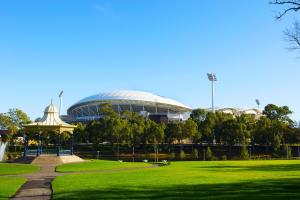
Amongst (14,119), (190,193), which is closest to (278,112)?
(14,119)

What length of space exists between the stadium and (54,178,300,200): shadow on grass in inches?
5260

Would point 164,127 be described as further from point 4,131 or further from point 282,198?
point 282,198

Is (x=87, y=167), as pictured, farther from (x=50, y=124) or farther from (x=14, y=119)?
(x=14, y=119)

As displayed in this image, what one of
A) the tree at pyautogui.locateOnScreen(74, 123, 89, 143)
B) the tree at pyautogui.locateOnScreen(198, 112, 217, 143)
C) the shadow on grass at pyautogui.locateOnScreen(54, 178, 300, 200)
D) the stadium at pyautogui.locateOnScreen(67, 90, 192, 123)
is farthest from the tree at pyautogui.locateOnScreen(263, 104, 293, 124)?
the shadow on grass at pyautogui.locateOnScreen(54, 178, 300, 200)

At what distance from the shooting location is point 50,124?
50.9m

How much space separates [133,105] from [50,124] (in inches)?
4513

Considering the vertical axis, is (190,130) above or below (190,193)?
above

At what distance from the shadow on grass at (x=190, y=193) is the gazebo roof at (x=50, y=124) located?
31.2m

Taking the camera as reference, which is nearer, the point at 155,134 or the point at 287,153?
the point at 287,153

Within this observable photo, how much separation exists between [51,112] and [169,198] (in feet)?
127

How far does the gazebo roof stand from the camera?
50409 mm

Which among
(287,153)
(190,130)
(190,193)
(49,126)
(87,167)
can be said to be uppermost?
(190,130)

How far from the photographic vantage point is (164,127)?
102 metres

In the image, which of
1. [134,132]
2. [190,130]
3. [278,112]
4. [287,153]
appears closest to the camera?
[287,153]
